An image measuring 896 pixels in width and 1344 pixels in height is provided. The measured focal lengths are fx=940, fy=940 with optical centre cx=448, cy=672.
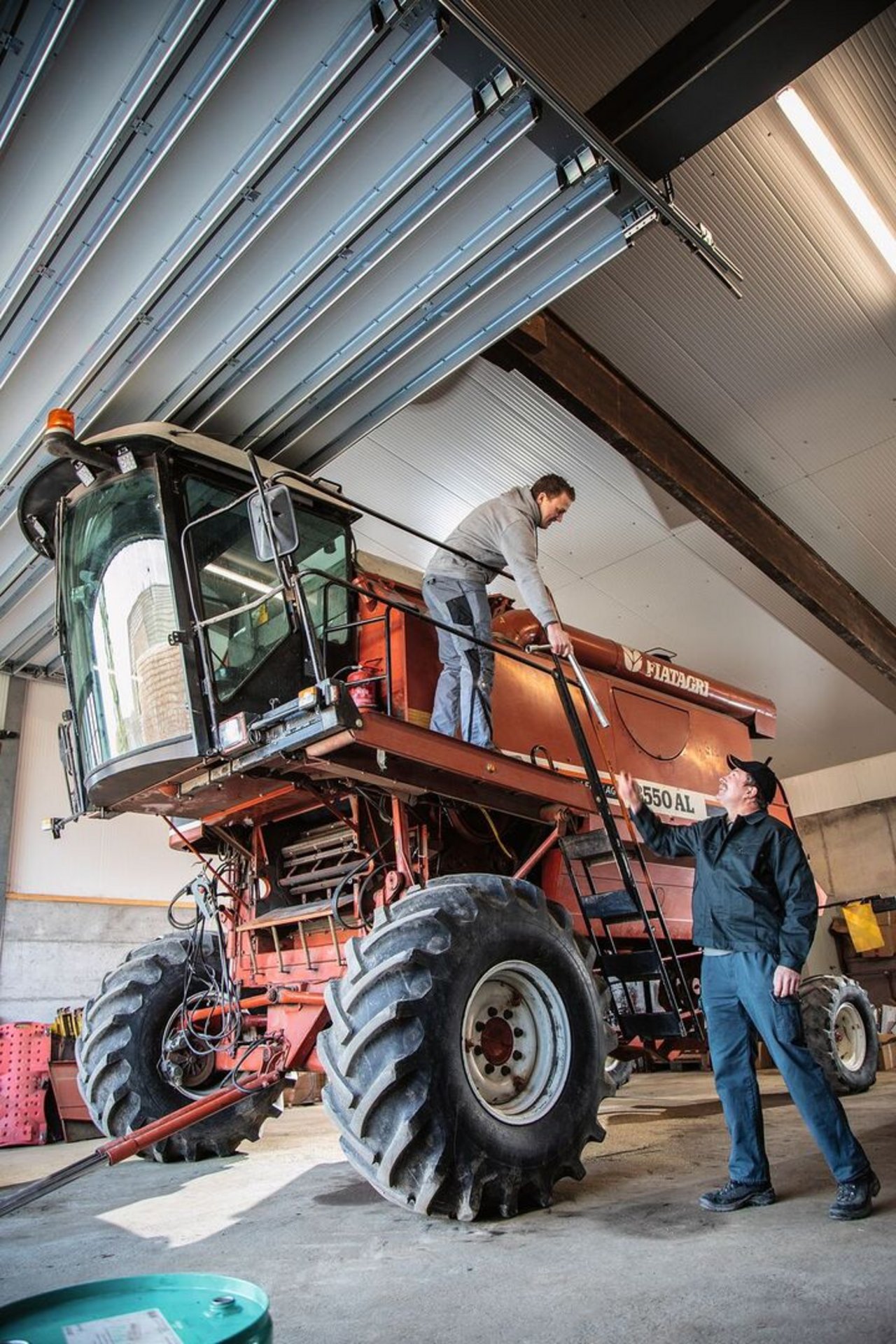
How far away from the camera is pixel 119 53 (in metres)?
4.24

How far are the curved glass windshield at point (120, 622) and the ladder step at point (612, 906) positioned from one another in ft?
7.42

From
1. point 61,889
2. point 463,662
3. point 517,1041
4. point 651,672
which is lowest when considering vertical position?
point 517,1041

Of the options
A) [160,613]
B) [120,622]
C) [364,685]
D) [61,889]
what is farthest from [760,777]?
[61,889]

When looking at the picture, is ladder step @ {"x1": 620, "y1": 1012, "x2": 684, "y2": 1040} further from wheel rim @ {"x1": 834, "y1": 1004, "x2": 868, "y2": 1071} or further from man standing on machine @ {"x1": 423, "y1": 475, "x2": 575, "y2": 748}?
wheel rim @ {"x1": 834, "y1": 1004, "x2": 868, "y2": 1071}

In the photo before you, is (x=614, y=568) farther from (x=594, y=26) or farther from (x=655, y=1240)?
(x=655, y=1240)

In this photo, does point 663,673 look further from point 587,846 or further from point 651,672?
point 587,846

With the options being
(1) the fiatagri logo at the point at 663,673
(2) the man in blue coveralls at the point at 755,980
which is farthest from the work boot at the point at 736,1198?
(1) the fiatagri logo at the point at 663,673

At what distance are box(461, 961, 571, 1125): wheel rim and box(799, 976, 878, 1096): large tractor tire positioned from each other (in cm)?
346

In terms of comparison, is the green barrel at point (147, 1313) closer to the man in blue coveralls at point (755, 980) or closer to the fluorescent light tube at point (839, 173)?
the man in blue coveralls at point (755, 980)

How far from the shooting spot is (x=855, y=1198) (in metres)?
3.29

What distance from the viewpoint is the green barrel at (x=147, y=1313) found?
46.3 inches

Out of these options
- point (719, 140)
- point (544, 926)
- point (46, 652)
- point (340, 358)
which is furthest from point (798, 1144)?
point (46, 652)

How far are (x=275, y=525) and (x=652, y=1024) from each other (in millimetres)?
3063

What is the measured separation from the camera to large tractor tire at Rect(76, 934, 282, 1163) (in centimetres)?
543
